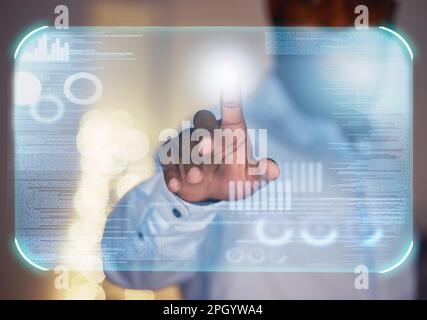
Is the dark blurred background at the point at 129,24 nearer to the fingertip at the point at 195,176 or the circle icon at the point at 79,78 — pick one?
the circle icon at the point at 79,78

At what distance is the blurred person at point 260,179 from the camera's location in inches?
41.4

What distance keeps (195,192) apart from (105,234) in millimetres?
236

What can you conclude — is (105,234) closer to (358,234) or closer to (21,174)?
(21,174)

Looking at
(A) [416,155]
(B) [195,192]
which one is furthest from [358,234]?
(B) [195,192]

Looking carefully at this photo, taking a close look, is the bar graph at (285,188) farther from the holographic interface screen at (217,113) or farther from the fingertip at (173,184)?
the fingertip at (173,184)

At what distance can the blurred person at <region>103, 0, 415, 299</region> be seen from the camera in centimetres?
105

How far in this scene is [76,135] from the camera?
3.46 ft

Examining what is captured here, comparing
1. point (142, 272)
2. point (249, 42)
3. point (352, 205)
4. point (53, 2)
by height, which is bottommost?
point (142, 272)

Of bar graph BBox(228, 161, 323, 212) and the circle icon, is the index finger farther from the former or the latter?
the circle icon

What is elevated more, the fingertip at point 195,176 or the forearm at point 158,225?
the fingertip at point 195,176

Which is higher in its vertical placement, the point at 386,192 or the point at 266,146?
the point at 266,146

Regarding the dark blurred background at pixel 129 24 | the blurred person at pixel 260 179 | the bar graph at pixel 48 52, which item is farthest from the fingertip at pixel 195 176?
the bar graph at pixel 48 52

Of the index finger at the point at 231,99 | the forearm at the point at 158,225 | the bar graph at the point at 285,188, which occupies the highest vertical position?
the index finger at the point at 231,99

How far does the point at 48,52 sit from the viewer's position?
1.06 m
